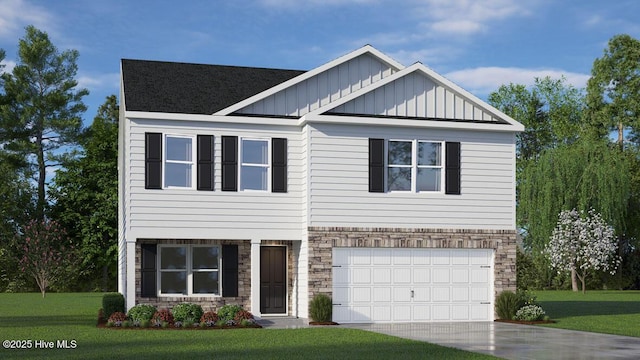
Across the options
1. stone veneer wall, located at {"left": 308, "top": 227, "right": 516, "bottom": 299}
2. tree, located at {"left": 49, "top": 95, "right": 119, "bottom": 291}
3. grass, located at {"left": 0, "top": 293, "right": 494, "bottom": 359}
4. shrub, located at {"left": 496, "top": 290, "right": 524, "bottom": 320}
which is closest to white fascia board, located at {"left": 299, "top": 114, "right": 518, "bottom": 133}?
stone veneer wall, located at {"left": 308, "top": 227, "right": 516, "bottom": 299}

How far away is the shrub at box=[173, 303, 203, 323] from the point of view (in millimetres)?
23297

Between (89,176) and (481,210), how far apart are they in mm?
31593

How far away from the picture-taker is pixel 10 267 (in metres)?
51.6

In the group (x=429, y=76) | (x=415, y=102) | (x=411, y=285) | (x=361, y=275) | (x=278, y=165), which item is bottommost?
(x=411, y=285)

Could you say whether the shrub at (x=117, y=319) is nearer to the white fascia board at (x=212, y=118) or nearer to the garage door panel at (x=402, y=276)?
the white fascia board at (x=212, y=118)

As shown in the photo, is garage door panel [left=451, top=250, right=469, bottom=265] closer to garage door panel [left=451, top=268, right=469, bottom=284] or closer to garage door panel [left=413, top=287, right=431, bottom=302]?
garage door panel [left=451, top=268, right=469, bottom=284]

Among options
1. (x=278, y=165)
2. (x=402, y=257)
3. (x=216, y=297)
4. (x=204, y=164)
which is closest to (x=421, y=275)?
(x=402, y=257)

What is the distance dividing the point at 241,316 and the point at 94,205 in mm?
30376

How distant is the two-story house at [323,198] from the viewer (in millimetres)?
24844

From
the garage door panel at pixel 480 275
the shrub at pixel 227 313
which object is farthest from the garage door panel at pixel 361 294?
the shrub at pixel 227 313

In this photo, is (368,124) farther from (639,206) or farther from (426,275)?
(639,206)

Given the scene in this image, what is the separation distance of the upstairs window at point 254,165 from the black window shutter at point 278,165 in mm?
197

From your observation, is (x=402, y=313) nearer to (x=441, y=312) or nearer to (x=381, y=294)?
(x=381, y=294)

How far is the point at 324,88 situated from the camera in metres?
27.1
